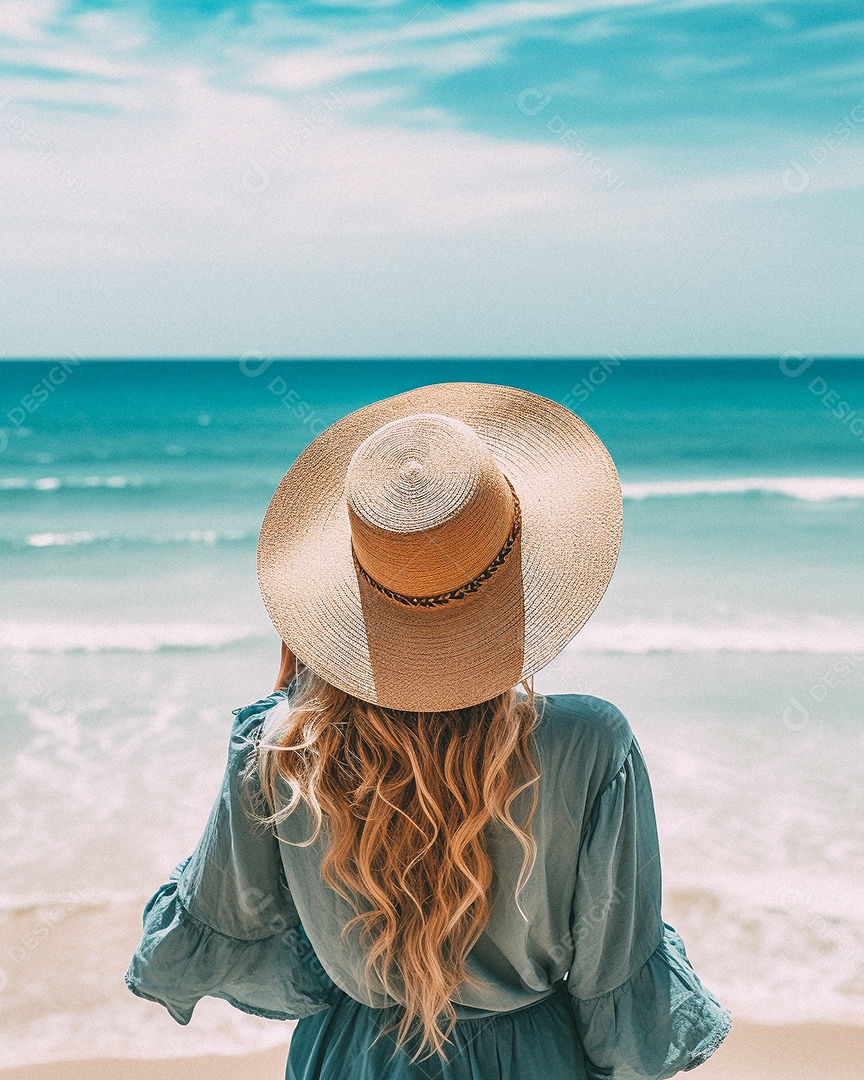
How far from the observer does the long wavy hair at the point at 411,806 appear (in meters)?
1.23

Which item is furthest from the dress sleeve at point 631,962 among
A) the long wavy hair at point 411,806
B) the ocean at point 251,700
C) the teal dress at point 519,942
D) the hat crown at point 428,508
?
the ocean at point 251,700

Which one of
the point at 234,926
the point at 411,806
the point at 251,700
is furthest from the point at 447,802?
the point at 251,700

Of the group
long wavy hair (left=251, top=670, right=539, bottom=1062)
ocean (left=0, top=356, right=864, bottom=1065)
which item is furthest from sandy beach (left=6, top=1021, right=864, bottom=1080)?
long wavy hair (left=251, top=670, right=539, bottom=1062)

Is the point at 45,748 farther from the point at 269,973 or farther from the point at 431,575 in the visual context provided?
the point at 431,575

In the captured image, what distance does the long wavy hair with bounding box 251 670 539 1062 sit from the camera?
48.4 inches

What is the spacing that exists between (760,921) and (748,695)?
8.56 ft

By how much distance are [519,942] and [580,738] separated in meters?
0.31

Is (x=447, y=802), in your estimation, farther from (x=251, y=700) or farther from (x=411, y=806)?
(x=251, y=700)

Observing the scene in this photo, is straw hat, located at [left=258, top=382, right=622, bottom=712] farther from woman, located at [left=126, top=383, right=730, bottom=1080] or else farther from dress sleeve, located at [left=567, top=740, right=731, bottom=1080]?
dress sleeve, located at [left=567, top=740, right=731, bottom=1080]

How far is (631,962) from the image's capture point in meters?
→ 1.32

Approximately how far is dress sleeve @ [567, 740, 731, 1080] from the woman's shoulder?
0.11 ft

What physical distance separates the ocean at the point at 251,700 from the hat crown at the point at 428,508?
2.35 meters

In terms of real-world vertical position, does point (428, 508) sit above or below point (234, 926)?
above

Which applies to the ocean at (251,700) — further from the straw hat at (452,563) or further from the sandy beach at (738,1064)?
the straw hat at (452,563)
